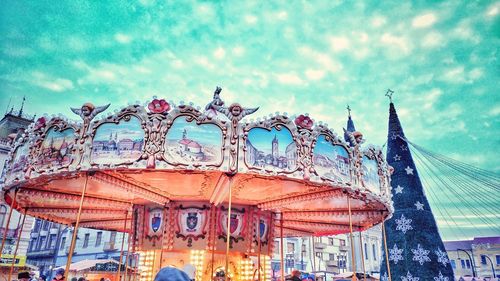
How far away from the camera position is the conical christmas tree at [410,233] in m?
11.5

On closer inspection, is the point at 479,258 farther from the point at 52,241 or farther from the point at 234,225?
the point at 52,241

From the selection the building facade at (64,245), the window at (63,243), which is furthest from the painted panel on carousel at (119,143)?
the window at (63,243)

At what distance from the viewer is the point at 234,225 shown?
10258mm

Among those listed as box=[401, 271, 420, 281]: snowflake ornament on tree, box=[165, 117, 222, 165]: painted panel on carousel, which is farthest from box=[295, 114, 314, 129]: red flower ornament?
box=[401, 271, 420, 281]: snowflake ornament on tree

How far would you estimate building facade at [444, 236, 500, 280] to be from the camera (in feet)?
139

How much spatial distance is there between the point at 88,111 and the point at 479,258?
173 ft

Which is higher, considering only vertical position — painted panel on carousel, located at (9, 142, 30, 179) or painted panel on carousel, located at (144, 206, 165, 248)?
painted panel on carousel, located at (9, 142, 30, 179)

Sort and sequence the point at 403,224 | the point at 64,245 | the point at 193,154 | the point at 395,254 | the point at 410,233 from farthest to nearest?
the point at 64,245 < the point at 403,224 < the point at 395,254 < the point at 410,233 < the point at 193,154

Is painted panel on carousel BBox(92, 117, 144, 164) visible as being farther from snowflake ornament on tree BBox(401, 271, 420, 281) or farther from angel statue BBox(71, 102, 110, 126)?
snowflake ornament on tree BBox(401, 271, 420, 281)

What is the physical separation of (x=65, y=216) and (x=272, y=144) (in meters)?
10.1

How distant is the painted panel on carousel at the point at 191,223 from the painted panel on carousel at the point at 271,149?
13.0 ft

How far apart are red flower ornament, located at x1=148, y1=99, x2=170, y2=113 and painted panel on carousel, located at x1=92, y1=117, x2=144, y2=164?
375mm

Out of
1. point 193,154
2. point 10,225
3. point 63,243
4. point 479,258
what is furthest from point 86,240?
point 479,258

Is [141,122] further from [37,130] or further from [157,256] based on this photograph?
[157,256]
